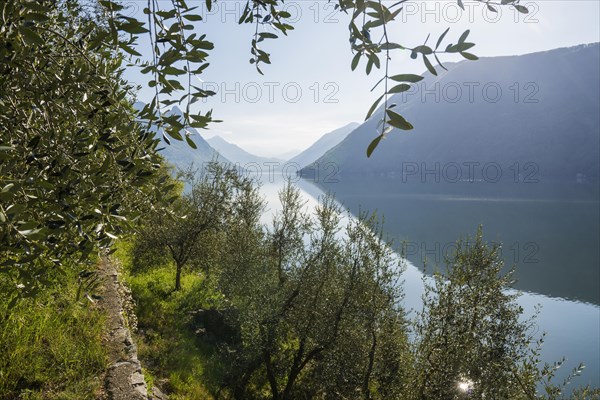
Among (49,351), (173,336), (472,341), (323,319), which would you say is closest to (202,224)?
(173,336)

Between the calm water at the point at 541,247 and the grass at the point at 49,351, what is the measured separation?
55.2ft

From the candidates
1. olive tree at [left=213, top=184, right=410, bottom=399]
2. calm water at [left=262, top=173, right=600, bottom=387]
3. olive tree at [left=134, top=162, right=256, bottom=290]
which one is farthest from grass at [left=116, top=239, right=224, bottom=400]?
calm water at [left=262, top=173, right=600, bottom=387]

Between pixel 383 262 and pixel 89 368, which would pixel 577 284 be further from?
pixel 89 368

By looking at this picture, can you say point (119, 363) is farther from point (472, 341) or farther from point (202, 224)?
point (202, 224)

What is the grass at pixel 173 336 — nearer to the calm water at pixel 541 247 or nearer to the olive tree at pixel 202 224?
the olive tree at pixel 202 224

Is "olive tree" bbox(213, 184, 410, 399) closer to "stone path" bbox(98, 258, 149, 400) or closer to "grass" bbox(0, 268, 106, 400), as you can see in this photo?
"stone path" bbox(98, 258, 149, 400)

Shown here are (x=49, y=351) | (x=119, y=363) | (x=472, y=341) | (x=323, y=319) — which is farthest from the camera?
(x=323, y=319)

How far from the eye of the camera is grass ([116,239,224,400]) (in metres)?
18.1

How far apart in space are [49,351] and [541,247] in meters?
130

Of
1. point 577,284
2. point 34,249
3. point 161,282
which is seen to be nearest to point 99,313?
point 34,249

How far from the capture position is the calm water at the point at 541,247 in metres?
56.7

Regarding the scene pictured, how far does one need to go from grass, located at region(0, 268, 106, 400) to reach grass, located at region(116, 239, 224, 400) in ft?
22.8

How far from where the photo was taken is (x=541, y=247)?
370 ft

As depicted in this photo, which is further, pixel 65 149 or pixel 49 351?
pixel 49 351
